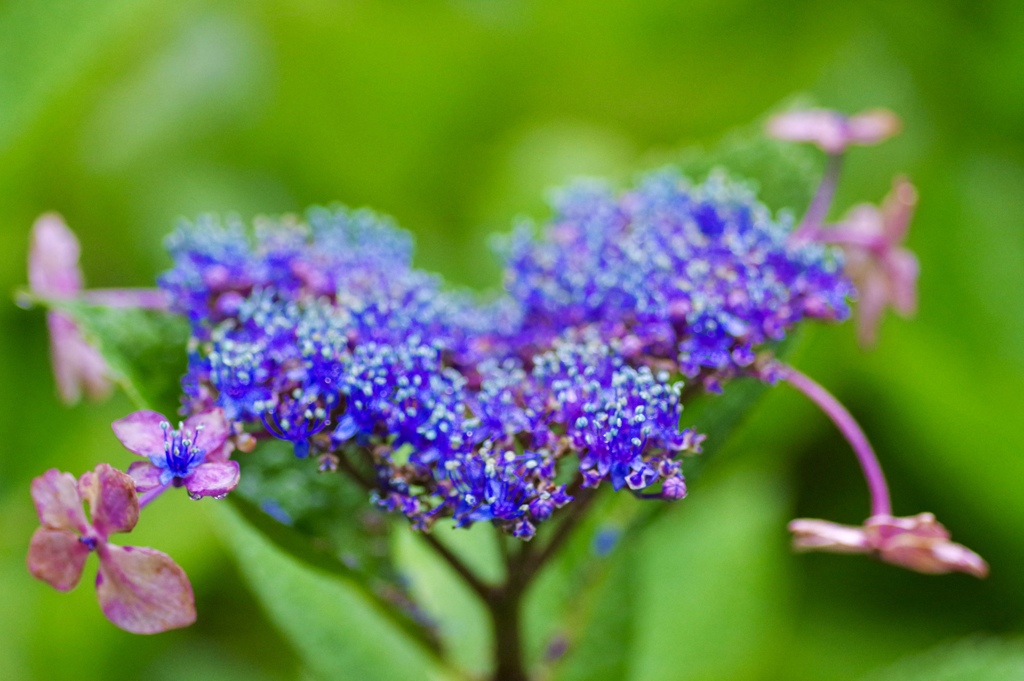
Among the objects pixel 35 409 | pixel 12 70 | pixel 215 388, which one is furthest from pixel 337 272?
pixel 35 409

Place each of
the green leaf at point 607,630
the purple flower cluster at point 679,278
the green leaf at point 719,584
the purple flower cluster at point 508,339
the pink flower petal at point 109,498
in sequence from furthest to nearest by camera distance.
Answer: the green leaf at point 719,584 → the green leaf at point 607,630 → the purple flower cluster at point 679,278 → the purple flower cluster at point 508,339 → the pink flower petal at point 109,498

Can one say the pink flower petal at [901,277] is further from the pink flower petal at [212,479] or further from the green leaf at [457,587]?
the pink flower petal at [212,479]

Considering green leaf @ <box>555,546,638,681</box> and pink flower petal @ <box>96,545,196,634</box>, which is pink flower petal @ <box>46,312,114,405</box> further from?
green leaf @ <box>555,546,638,681</box>

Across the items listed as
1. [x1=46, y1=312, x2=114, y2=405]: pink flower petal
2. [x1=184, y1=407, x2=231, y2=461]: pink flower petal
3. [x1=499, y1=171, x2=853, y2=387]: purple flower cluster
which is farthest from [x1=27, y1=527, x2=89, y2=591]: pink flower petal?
[x1=499, y1=171, x2=853, y2=387]: purple flower cluster

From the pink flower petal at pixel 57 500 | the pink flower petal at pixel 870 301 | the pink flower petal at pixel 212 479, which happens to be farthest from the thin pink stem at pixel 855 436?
the pink flower petal at pixel 57 500

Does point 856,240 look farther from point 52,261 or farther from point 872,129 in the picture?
point 52,261

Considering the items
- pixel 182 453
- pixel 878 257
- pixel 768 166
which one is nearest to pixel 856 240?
pixel 878 257

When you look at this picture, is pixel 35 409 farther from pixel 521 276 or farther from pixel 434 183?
pixel 521 276
